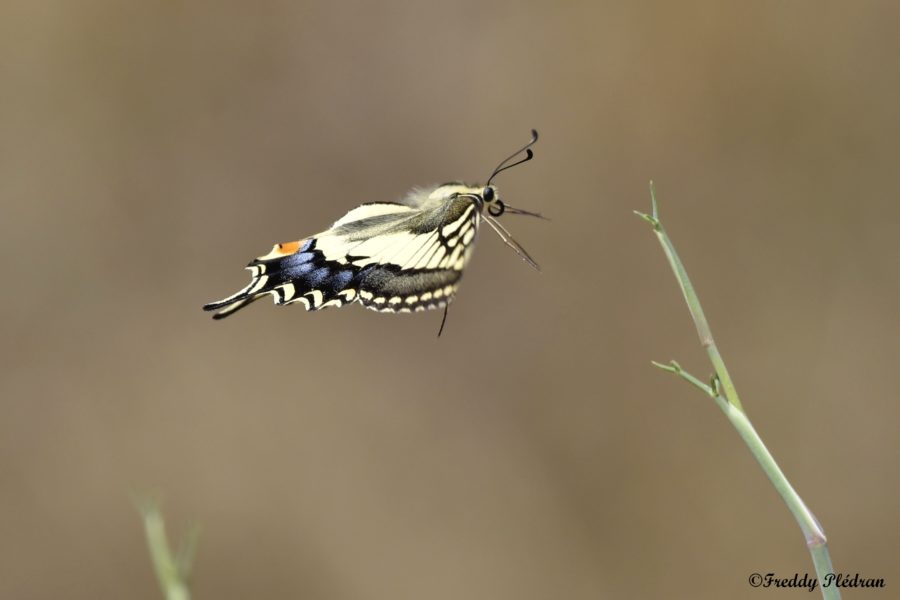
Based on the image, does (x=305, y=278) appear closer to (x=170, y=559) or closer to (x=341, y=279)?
(x=341, y=279)

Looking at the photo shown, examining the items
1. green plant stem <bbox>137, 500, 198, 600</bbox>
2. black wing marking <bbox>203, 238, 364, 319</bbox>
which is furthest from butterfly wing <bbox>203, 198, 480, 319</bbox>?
green plant stem <bbox>137, 500, 198, 600</bbox>

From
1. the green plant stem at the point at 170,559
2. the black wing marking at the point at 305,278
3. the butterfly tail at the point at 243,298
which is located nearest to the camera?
the green plant stem at the point at 170,559

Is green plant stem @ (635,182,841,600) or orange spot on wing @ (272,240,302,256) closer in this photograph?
green plant stem @ (635,182,841,600)

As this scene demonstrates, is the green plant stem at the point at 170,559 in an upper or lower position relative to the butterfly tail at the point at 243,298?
lower

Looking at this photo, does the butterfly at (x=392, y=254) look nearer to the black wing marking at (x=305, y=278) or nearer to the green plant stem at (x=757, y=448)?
Answer: the black wing marking at (x=305, y=278)

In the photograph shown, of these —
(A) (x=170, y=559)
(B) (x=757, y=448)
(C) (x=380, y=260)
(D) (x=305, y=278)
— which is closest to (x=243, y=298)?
(D) (x=305, y=278)

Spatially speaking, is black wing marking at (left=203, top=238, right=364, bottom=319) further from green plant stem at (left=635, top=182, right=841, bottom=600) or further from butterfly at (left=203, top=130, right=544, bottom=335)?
green plant stem at (left=635, top=182, right=841, bottom=600)

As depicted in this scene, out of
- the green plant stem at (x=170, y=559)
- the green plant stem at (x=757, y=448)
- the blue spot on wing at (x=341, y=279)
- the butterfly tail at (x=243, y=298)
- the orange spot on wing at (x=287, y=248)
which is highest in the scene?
the orange spot on wing at (x=287, y=248)

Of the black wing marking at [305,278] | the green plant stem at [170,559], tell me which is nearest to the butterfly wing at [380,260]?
the black wing marking at [305,278]

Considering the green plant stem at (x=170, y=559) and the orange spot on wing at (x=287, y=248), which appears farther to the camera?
the orange spot on wing at (x=287, y=248)
